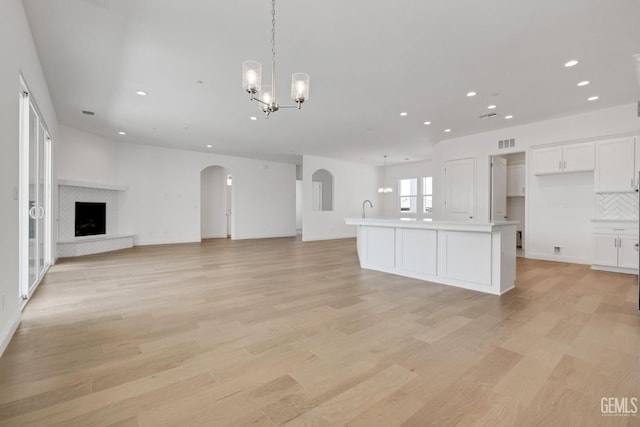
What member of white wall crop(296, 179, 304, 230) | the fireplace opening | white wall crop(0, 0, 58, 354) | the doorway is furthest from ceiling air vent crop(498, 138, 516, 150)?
the fireplace opening

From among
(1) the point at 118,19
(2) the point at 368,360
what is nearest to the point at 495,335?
(2) the point at 368,360

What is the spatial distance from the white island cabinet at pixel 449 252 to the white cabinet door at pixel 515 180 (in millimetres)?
4334

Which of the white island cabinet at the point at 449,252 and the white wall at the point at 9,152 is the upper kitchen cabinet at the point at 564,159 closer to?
the white island cabinet at the point at 449,252

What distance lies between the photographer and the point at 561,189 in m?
6.03

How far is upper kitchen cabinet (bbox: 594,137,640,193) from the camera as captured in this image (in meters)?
5.09

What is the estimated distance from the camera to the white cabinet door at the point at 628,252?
4859 mm

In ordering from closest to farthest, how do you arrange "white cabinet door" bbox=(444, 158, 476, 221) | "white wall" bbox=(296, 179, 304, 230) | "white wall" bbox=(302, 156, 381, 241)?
"white cabinet door" bbox=(444, 158, 476, 221)
"white wall" bbox=(302, 156, 381, 241)
"white wall" bbox=(296, 179, 304, 230)

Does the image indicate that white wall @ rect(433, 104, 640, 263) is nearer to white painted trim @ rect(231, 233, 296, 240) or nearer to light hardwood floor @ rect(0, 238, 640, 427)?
light hardwood floor @ rect(0, 238, 640, 427)

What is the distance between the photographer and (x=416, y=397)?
165 cm

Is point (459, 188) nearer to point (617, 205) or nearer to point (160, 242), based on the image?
point (617, 205)

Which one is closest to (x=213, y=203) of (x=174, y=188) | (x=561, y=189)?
(x=174, y=188)

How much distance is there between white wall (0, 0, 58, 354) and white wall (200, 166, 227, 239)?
816 cm

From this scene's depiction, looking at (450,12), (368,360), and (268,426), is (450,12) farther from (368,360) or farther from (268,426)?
(268,426)

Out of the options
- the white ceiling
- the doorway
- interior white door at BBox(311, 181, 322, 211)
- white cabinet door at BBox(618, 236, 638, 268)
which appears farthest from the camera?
interior white door at BBox(311, 181, 322, 211)
